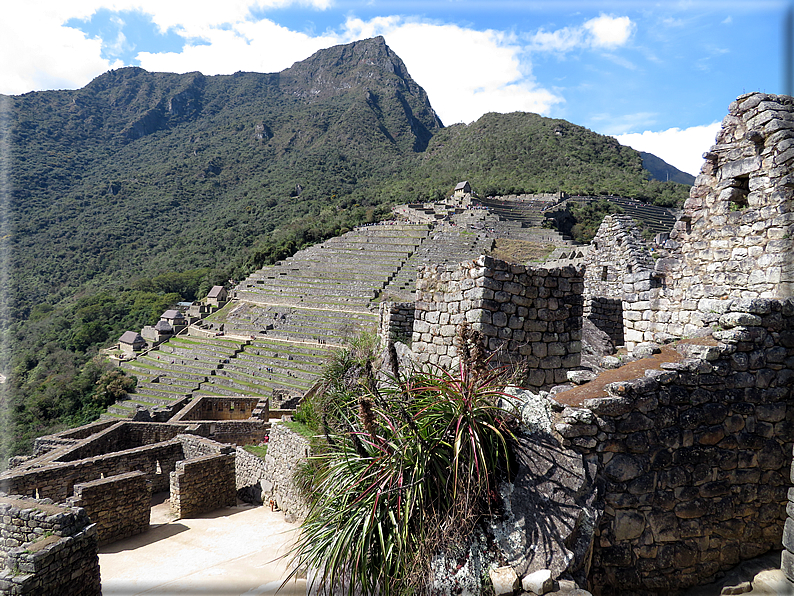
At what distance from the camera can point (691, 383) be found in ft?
10.3

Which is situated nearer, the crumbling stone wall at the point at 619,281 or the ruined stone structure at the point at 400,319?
the crumbling stone wall at the point at 619,281

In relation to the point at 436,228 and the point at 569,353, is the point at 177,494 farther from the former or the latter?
the point at 436,228

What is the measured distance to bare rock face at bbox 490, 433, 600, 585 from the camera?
2645 mm

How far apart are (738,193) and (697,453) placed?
2.80 metres

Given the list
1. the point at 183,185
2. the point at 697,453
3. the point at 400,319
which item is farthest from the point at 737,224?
the point at 183,185

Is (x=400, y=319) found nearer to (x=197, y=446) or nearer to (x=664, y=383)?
(x=664, y=383)

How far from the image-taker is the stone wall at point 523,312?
4625 mm

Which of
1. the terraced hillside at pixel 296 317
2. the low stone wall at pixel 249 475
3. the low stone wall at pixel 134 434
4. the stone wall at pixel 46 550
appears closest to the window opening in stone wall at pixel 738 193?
the stone wall at pixel 46 550

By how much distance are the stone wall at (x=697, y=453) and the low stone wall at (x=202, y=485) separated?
10.1 meters

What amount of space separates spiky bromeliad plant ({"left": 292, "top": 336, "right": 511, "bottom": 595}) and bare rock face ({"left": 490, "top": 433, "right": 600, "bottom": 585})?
0.16 meters

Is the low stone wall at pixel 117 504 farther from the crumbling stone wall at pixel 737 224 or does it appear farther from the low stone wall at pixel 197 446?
the crumbling stone wall at pixel 737 224

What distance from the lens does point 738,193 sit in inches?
176

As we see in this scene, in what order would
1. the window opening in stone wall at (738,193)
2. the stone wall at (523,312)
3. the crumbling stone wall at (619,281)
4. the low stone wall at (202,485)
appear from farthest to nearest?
the low stone wall at (202,485) → the crumbling stone wall at (619,281) → the stone wall at (523,312) → the window opening in stone wall at (738,193)

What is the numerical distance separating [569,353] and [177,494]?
31.7 ft
